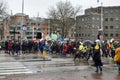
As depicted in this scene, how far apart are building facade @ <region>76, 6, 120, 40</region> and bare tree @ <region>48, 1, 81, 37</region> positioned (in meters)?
11.0

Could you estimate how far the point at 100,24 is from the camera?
4085 inches

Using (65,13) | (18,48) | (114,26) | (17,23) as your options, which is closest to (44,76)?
(18,48)

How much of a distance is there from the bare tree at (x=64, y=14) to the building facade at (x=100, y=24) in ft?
36.0

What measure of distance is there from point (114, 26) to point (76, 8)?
552 inches

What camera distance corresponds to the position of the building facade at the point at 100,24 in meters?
101

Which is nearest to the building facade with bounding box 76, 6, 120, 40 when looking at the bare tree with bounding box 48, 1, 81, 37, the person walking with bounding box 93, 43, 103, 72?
the bare tree with bounding box 48, 1, 81, 37

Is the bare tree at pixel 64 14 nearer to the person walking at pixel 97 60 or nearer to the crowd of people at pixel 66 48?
the crowd of people at pixel 66 48

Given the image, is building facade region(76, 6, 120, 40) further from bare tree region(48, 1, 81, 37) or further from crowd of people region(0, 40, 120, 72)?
crowd of people region(0, 40, 120, 72)

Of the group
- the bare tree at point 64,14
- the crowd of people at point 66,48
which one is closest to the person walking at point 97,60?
the crowd of people at point 66,48

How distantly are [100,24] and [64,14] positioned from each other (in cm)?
1668

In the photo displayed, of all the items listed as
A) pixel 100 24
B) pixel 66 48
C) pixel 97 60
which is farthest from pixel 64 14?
pixel 97 60

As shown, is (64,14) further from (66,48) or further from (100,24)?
(66,48)

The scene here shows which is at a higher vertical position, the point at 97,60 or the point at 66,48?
the point at 66,48

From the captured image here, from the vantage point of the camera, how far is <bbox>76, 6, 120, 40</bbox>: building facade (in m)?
101
